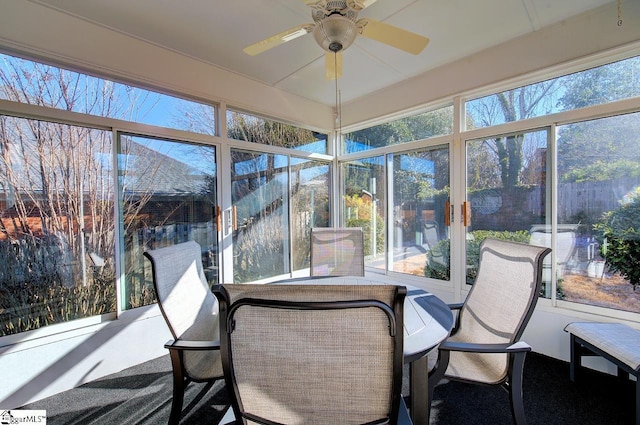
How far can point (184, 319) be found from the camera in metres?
1.53

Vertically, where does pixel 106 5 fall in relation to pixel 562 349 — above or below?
above

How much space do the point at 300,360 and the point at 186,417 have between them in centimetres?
158

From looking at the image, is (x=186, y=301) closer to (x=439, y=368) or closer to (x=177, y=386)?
(x=177, y=386)

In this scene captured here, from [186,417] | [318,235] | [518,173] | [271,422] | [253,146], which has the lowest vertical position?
[186,417]

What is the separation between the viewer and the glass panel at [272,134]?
3.28 meters

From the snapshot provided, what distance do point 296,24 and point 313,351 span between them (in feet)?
8.43

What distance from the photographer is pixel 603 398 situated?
1915 millimetres

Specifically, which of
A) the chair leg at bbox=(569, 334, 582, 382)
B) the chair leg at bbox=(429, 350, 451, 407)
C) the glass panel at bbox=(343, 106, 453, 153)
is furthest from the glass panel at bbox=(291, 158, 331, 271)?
the chair leg at bbox=(569, 334, 582, 382)

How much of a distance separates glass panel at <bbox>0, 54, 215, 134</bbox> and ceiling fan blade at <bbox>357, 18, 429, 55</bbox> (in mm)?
2001

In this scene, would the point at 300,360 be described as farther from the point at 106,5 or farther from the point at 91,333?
the point at 106,5

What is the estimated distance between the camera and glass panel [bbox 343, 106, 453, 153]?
129 inches

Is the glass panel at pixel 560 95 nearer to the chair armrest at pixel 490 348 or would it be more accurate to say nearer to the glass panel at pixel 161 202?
the chair armrest at pixel 490 348

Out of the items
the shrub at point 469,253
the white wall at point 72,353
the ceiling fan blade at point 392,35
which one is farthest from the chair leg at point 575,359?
the white wall at point 72,353

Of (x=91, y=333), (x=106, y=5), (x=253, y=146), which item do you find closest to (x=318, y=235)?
(x=253, y=146)
